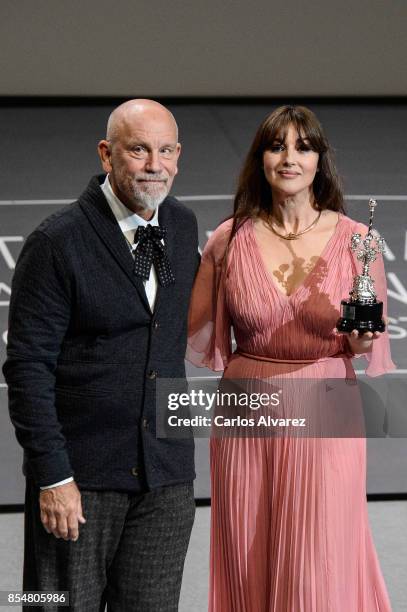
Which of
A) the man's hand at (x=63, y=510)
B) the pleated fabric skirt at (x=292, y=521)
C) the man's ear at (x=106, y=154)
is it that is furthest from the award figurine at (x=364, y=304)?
the man's hand at (x=63, y=510)

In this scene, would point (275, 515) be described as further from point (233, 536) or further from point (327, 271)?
point (327, 271)

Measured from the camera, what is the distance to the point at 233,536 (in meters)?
3.28

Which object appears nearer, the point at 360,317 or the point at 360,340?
the point at 360,317

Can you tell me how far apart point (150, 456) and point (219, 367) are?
560mm

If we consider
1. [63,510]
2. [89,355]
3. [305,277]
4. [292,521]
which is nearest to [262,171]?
[305,277]

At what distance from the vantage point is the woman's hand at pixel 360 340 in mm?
3018

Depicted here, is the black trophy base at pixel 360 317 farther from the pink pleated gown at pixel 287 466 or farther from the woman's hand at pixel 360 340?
the pink pleated gown at pixel 287 466

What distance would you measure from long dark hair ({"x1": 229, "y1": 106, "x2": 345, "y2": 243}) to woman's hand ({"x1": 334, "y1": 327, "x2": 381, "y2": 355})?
378 mm

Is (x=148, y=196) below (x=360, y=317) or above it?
above

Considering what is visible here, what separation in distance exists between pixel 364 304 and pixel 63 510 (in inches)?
34.7

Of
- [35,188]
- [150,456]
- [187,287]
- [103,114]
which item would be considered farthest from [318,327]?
[103,114]

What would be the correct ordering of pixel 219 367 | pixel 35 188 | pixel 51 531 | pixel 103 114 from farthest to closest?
pixel 103 114, pixel 35 188, pixel 219 367, pixel 51 531

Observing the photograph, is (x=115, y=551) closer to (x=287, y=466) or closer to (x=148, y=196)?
(x=287, y=466)

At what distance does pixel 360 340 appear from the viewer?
10.2ft
